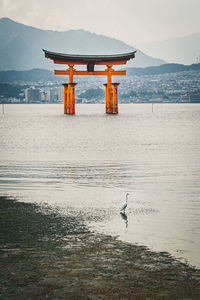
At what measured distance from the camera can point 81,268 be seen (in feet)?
16.5

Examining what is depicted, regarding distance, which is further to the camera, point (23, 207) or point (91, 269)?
point (23, 207)

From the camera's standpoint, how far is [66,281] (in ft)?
15.2

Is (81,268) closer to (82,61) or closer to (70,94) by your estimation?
(82,61)

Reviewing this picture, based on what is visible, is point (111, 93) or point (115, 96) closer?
point (111, 93)

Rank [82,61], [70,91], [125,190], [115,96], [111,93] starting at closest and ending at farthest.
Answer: [125,190] → [82,61] → [70,91] → [111,93] → [115,96]

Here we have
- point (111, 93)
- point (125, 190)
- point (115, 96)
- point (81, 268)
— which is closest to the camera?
point (81, 268)

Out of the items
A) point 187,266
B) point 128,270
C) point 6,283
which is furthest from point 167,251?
point 6,283

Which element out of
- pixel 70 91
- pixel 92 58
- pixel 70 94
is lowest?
pixel 70 94

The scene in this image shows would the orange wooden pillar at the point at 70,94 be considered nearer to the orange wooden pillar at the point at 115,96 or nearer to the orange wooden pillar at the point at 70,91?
the orange wooden pillar at the point at 70,91

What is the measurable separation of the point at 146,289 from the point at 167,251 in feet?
4.48

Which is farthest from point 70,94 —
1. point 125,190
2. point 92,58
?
point 125,190

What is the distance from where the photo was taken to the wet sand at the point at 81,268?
4.37 meters

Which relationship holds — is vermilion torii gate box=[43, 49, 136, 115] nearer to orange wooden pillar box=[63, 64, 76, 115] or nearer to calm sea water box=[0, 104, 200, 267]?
orange wooden pillar box=[63, 64, 76, 115]

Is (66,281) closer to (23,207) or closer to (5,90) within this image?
(23,207)
